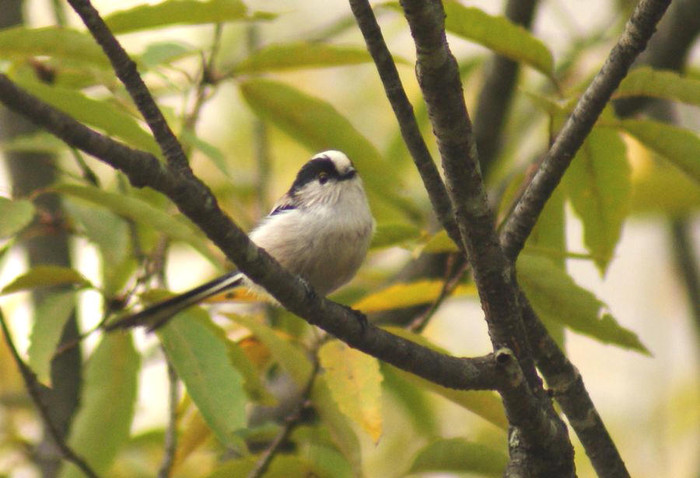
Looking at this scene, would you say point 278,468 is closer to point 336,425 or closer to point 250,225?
point 336,425

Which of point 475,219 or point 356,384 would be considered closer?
point 475,219

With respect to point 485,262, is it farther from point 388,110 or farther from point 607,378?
point 607,378

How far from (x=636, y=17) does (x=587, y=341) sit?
504cm

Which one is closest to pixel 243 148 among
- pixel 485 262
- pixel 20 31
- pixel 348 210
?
pixel 348 210

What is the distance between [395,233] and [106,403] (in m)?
0.84

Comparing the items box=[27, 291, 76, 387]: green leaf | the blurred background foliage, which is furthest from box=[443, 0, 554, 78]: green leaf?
box=[27, 291, 76, 387]: green leaf

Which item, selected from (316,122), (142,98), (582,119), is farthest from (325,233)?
(142,98)

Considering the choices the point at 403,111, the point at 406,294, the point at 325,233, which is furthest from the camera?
the point at 325,233

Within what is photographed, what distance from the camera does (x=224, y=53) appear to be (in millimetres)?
4082

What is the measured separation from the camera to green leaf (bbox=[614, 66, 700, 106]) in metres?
1.75

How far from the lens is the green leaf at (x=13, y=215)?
1730mm

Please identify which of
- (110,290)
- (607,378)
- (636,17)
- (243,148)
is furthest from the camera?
(607,378)

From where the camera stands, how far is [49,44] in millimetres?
1847

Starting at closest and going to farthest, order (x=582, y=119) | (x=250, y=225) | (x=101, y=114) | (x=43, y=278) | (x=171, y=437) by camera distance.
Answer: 1. (x=582, y=119)
2. (x=101, y=114)
3. (x=43, y=278)
4. (x=171, y=437)
5. (x=250, y=225)
